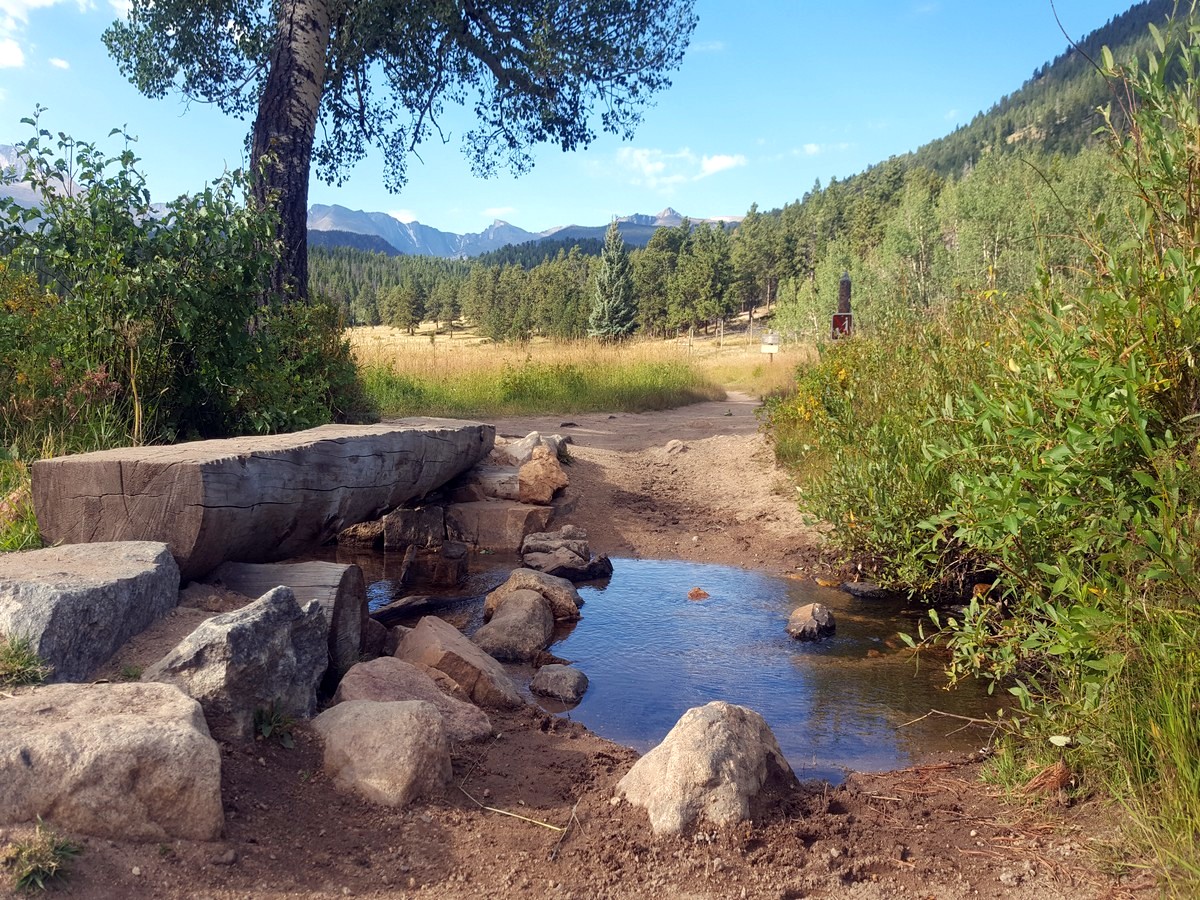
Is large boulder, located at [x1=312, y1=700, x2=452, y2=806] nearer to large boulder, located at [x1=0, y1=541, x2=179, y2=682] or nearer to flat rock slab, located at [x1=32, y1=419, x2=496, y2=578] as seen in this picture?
large boulder, located at [x1=0, y1=541, x2=179, y2=682]

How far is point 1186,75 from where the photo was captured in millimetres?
3291

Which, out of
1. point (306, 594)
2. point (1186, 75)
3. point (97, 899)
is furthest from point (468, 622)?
point (1186, 75)

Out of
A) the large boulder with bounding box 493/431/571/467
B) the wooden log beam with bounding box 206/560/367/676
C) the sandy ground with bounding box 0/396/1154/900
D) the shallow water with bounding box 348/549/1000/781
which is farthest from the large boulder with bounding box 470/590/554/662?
the large boulder with bounding box 493/431/571/467

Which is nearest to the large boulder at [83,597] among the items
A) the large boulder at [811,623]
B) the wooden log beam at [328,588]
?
the wooden log beam at [328,588]

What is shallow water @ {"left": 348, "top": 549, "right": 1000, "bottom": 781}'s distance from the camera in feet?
13.8

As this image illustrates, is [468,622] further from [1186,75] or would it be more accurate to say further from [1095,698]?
[1186,75]

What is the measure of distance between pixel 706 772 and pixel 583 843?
19.0 inches

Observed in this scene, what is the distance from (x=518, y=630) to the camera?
5391mm

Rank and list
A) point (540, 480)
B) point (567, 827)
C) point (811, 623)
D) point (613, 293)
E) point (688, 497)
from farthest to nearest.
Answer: point (613, 293) < point (688, 497) < point (540, 480) < point (811, 623) < point (567, 827)

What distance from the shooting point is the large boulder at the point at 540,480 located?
28.0 ft

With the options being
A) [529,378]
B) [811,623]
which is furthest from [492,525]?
[529,378]

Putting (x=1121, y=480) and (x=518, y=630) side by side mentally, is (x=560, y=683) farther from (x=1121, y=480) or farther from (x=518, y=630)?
(x=1121, y=480)

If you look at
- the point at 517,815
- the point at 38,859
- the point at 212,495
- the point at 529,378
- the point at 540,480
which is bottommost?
the point at 517,815

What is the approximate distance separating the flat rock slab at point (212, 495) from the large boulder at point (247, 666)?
94cm
